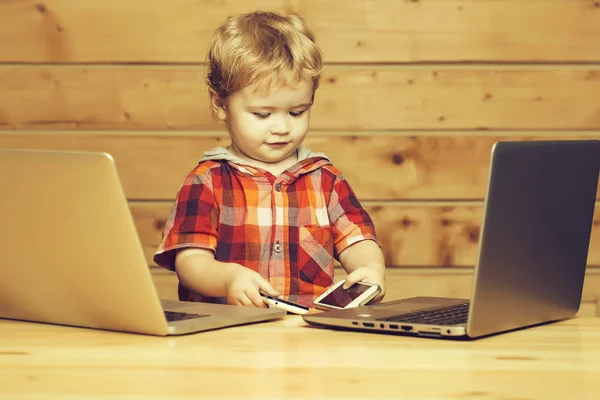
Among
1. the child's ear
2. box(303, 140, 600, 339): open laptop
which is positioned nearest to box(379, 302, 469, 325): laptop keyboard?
box(303, 140, 600, 339): open laptop

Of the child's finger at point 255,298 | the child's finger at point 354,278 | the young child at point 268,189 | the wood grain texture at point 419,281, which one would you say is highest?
the young child at point 268,189

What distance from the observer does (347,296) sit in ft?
4.62

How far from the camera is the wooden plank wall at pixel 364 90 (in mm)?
2568

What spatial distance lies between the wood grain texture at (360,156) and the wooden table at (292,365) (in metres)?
1.45

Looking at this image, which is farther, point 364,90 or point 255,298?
point 364,90

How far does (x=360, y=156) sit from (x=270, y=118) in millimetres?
878

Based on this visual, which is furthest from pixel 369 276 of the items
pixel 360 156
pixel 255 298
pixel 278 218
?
pixel 360 156

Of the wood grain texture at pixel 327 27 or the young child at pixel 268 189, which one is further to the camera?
the wood grain texture at pixel 327 27

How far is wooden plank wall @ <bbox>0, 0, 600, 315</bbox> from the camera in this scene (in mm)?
2568

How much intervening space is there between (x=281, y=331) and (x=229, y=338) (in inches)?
3.2

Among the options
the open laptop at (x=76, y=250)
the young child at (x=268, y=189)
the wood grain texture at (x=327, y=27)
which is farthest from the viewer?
the wood grain texture at (x=327, y=27)

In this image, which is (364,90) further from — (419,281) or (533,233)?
(533,233)

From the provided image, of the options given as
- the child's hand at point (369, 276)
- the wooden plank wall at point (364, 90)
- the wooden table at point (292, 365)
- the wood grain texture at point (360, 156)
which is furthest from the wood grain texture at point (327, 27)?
the wooden table at point (292, 365)

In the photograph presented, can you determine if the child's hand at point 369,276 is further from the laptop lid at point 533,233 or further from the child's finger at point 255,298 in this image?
the laptop lid at point 533,233
